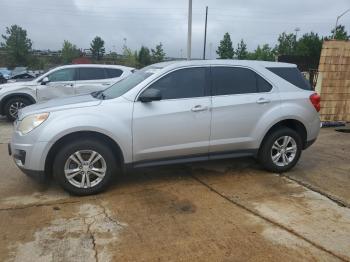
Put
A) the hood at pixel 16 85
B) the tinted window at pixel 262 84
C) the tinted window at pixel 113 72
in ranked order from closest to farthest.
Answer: the tinted window at pixel 262 84 < the hood at pixel 16 85 < the tinted window at pixel 113 72

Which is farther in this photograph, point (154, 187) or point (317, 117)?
point (317, 117)

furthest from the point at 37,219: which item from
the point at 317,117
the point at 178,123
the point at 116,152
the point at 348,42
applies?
the point at 348,42

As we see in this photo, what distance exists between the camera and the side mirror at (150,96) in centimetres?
518

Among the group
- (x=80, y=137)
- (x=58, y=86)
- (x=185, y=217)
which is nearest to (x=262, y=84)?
(x=185, y=217)

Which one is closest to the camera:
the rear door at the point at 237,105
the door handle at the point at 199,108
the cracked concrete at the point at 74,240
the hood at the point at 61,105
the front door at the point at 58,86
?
the cracked concrete at the point at 74,240

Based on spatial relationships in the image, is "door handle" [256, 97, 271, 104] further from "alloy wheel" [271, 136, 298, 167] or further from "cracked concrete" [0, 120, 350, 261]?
"cracked concrete" [0, 120, 350, 261]

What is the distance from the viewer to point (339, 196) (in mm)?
5207

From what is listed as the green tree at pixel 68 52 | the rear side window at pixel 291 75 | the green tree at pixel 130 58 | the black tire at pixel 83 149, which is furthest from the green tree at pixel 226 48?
the black tire at pixel 83 149

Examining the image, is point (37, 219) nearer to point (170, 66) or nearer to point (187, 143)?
point (187, 143)

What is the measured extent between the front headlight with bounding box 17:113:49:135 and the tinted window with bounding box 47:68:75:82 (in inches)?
278

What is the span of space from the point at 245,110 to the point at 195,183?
126cm

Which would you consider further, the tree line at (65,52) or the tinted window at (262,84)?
the tree line at (65,52)

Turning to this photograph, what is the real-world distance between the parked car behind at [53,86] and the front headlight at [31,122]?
262 inches

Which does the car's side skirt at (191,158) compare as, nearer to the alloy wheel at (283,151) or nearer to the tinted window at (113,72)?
the alloy wheel at (283,151)
